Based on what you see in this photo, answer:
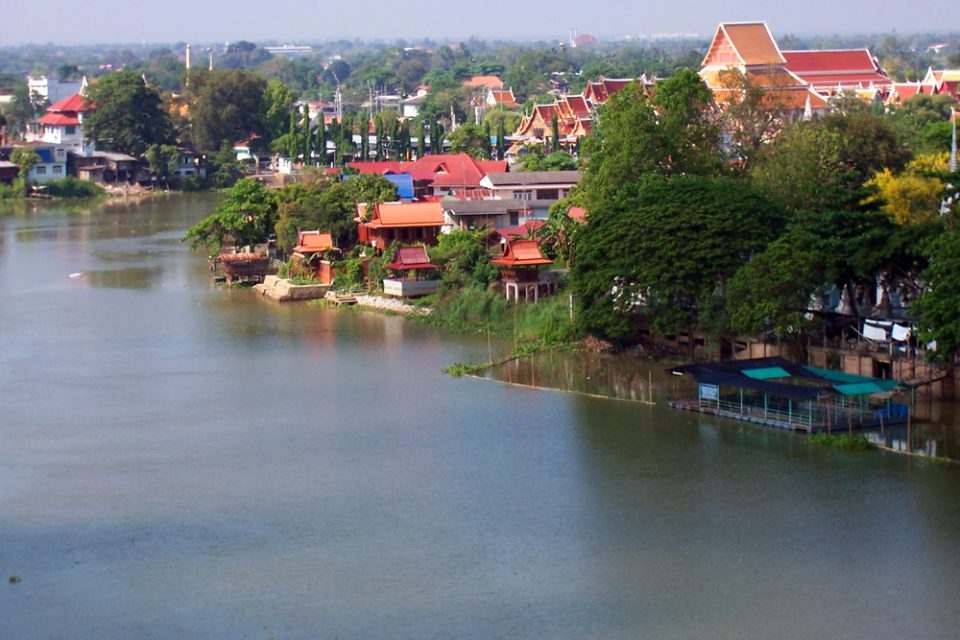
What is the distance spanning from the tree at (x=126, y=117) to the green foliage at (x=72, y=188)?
2879 mm

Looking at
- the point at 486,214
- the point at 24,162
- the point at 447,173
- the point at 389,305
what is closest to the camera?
the point at 389,305

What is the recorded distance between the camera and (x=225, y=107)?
175 feet

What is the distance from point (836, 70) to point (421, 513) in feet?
126

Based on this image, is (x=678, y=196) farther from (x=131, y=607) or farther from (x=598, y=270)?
(x=131, y=607)

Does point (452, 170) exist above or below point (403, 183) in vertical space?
above

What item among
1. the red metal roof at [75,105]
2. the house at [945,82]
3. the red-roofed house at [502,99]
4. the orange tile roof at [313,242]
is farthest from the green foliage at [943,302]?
the red-roofed house at [502,99]

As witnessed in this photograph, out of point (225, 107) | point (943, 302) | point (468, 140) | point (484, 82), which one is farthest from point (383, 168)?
point (484, 82)

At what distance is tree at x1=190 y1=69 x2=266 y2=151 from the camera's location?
53094 millimetres

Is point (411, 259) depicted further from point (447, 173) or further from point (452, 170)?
point (452, 170)

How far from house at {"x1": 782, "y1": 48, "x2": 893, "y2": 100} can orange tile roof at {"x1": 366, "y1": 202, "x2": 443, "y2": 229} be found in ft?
75.4

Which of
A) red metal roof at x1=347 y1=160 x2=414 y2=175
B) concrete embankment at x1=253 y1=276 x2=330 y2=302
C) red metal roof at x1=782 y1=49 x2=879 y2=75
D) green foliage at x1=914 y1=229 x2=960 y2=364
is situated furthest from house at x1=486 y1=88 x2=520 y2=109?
green foliage at x1=914 y1=229 x2=960 y2=364

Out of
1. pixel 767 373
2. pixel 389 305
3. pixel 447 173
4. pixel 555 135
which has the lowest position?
pixel 767 373

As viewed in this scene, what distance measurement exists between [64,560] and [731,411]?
772cm

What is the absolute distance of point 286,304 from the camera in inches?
1000
